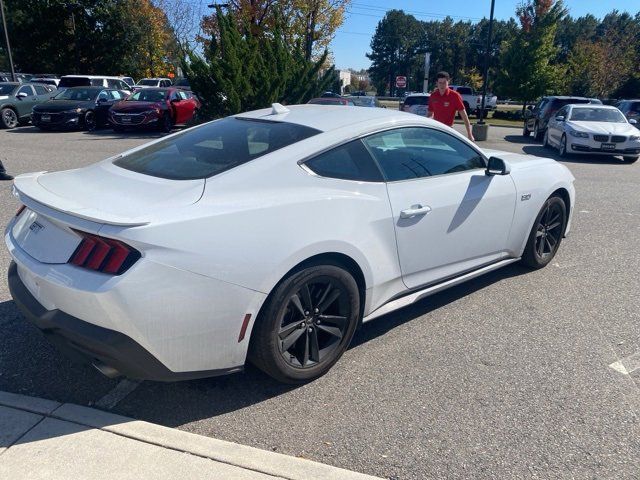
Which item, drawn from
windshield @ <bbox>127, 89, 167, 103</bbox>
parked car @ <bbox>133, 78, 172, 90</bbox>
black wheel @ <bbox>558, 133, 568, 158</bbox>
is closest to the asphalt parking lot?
black wheel @ <bbox>558, 133, 568, 158</bbox>

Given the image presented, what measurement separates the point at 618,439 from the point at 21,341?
352 cm

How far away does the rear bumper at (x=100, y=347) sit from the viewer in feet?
8.06

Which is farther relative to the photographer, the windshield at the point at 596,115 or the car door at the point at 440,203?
the windshield at the point at 596,115

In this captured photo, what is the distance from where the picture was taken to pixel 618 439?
8.84 ft

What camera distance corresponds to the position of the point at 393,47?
361 feet

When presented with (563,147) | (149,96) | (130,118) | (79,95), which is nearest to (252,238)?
(563,147)

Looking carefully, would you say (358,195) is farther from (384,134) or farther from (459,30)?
(459,30)

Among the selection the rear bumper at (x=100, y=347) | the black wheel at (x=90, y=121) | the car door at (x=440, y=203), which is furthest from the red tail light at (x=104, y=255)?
the black wheel at (x=90, y=121)

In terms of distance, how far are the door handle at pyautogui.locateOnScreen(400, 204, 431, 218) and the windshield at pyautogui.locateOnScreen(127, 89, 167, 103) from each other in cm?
1562

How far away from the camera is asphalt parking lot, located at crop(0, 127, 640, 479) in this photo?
2.59m

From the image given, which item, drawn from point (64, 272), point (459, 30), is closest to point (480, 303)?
Result: point (64, 272)

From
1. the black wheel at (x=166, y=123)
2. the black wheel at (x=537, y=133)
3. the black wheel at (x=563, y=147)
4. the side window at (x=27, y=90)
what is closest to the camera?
the black wheel at (x=563, y=147)

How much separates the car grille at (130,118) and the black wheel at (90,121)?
5.05 feet

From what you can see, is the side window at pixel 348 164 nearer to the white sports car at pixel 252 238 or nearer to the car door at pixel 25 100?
the white sports car at pixel 252 238
